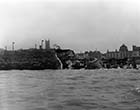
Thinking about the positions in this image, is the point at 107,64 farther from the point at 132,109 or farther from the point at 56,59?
the point at 132,109

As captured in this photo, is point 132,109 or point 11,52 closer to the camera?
point 132,109

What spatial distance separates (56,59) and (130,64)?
38102 mm

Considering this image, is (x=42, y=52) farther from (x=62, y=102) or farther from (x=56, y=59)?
(x=62, y=102)

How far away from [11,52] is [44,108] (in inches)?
5556

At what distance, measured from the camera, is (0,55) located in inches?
5536

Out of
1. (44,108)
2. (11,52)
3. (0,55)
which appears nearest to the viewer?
(44,108)

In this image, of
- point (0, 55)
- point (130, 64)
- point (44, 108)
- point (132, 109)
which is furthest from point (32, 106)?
point (130, 64)

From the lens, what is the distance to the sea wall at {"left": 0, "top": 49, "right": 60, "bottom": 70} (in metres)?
137

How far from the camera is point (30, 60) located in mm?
145000

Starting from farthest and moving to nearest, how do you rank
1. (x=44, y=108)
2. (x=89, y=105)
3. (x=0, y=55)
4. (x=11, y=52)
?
(x=11, y=52), (x=0, y=55), (x=89, y=105), (x=44, y=108)

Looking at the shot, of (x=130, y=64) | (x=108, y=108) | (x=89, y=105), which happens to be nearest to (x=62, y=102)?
(x=89, y=105)

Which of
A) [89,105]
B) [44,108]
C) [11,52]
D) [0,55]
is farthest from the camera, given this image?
[11,52]

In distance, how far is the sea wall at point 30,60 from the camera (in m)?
137

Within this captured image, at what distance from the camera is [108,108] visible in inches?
490
